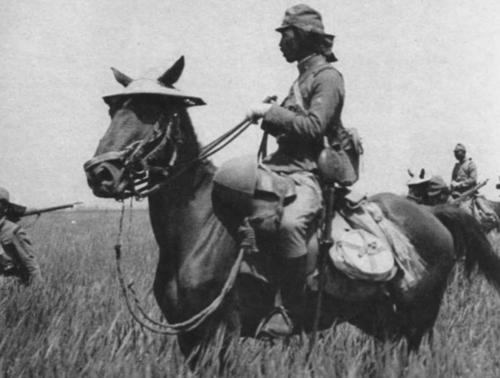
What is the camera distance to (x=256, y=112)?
13.4ft

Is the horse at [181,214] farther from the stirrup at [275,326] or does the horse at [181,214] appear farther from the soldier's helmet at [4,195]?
the soldier's helmet at [4,195]

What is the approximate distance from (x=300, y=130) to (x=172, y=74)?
0.94 meters

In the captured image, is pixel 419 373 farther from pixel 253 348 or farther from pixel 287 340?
pixel 253 348

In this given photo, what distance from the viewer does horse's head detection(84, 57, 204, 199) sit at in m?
3.64

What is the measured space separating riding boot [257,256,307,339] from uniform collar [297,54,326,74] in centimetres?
138

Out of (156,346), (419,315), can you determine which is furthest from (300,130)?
(156,346)

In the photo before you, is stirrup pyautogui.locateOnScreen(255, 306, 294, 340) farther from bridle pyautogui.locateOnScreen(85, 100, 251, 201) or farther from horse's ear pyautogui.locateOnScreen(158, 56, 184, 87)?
horse's ear pyautogui.locateOnScreen(158, 56, 184, 87)

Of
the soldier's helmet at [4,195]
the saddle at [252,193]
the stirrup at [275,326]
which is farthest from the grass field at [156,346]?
the soldier's helmet at [4,195]

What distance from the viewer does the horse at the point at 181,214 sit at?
3.73 m

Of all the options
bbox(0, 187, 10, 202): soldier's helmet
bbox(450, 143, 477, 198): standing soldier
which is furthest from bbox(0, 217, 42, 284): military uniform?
bbox(450, 143, 477, 198): standing soldier

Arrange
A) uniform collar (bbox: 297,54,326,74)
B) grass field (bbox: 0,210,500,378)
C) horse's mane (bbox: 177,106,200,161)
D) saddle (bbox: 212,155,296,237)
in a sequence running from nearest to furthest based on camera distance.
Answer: grass field (bbox: 0,210,500,378)
saddle (bbox: 212,155,296,237)
horse's mane (bbox: 177,106,200,161)
uniform collar (bbox: 297,54,326,74)

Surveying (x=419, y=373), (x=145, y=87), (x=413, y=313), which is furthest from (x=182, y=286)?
(x=413, y=313)

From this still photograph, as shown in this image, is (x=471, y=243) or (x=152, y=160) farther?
(x=471, y=243)

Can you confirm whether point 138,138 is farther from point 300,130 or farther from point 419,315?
point 419,315
